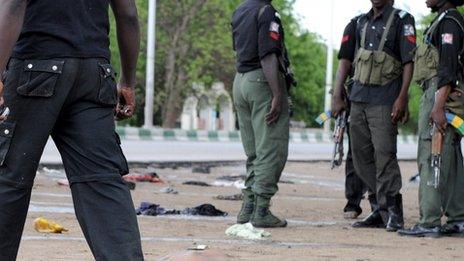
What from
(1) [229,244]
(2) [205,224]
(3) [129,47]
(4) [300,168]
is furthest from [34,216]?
(4) [300,168]

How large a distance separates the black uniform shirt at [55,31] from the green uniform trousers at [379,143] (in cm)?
473

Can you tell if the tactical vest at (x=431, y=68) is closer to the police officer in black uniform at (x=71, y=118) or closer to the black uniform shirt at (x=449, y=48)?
the black uniform shirt at (x=449, y=48)

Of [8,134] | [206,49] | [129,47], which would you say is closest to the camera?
[8,134]

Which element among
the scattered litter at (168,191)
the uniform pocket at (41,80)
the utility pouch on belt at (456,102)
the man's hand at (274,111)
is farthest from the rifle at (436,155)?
the scattered litter at (168,191)

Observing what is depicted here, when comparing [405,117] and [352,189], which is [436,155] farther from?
[352,189]

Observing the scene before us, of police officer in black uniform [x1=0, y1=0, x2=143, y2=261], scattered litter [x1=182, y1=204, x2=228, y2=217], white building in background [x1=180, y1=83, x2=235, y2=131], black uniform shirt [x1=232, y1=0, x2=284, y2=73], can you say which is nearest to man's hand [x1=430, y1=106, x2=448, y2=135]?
black uniform shirt [x1=232, y1=0, x2=284, y2=73]

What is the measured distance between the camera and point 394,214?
9.48 metres

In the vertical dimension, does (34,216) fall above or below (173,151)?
above

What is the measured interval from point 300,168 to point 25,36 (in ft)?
59.4

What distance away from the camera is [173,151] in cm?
2972

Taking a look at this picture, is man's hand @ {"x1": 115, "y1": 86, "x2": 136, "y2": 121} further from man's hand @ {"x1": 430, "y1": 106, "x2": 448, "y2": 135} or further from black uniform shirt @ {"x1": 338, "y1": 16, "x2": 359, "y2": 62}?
black uniform shirt @ {"x1": 338, "y1": 16, "x2": 359, "y2": 62}

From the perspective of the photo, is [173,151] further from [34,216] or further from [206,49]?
[206,49]

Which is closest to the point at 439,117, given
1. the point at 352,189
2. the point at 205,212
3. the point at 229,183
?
the point at 352,189

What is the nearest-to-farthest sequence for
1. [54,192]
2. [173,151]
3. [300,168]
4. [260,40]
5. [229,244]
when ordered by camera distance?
[229,244] → [260,40] → [54,192] → [300,168] → [173,151]
